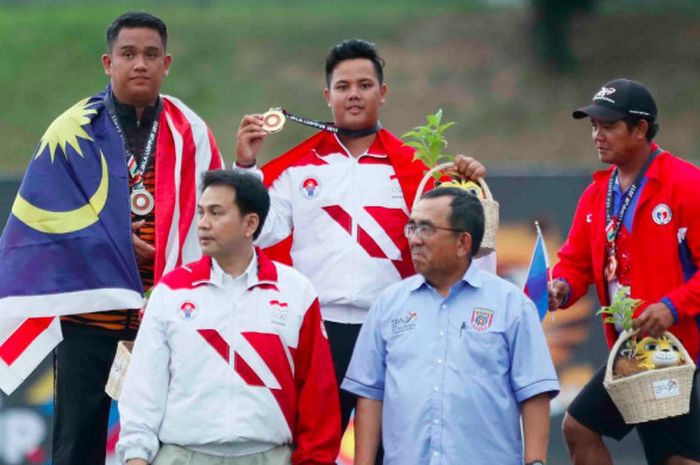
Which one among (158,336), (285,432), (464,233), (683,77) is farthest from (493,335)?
(683,77)

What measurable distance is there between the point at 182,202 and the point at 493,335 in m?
1.71

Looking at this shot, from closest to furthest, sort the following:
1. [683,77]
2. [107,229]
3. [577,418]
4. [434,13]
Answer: [107,229]
[577,418]
[683,77]
[434,13]

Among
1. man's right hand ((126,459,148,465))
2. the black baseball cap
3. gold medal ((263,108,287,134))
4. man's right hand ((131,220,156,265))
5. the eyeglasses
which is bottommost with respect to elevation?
man's right hand ((126,459,148,465))

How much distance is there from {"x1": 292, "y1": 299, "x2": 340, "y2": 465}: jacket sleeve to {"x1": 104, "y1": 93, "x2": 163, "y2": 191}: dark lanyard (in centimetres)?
120

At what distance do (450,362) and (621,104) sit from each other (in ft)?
5.75

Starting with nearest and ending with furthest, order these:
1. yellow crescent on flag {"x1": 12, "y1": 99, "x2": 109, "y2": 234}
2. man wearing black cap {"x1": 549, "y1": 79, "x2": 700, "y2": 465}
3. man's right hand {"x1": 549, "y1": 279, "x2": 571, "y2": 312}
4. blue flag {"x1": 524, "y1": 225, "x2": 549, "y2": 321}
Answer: yellow crescent on flag {"x1": 12, "y1": 99, "x2": 109, "y2": 234} < man wearing black cap {"x1": 549, "y1": 79, "x2": 700, "y2": 465} < blue flag {"x1": 524, "y1": 225, "x2": 549, "y2": 321} < man's right hand {"x1": 549, "y1": 279, "x2": 571, "y2": 312}

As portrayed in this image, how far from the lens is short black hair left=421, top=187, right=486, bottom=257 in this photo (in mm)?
6332

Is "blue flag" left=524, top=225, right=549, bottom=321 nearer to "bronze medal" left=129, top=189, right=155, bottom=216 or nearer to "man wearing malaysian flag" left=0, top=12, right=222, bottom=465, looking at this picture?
"man wearing malaysian flag" left=0, top=12, right=222, bottom=465

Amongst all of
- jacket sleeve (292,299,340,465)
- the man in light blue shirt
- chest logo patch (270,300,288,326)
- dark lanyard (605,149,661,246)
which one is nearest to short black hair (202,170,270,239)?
chest logo patch (270,300,288,326)

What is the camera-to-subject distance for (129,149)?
705 centimetres

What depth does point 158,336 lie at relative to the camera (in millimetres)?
6152

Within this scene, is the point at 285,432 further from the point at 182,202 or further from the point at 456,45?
the point at 456,45

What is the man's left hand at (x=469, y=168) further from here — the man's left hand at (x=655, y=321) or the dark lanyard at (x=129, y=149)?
the dark lanyard at (x=129, y=149)

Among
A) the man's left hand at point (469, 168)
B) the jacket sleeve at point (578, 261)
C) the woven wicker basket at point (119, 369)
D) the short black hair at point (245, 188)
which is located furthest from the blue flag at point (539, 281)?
the woven wicker basket at point (119, 369)
